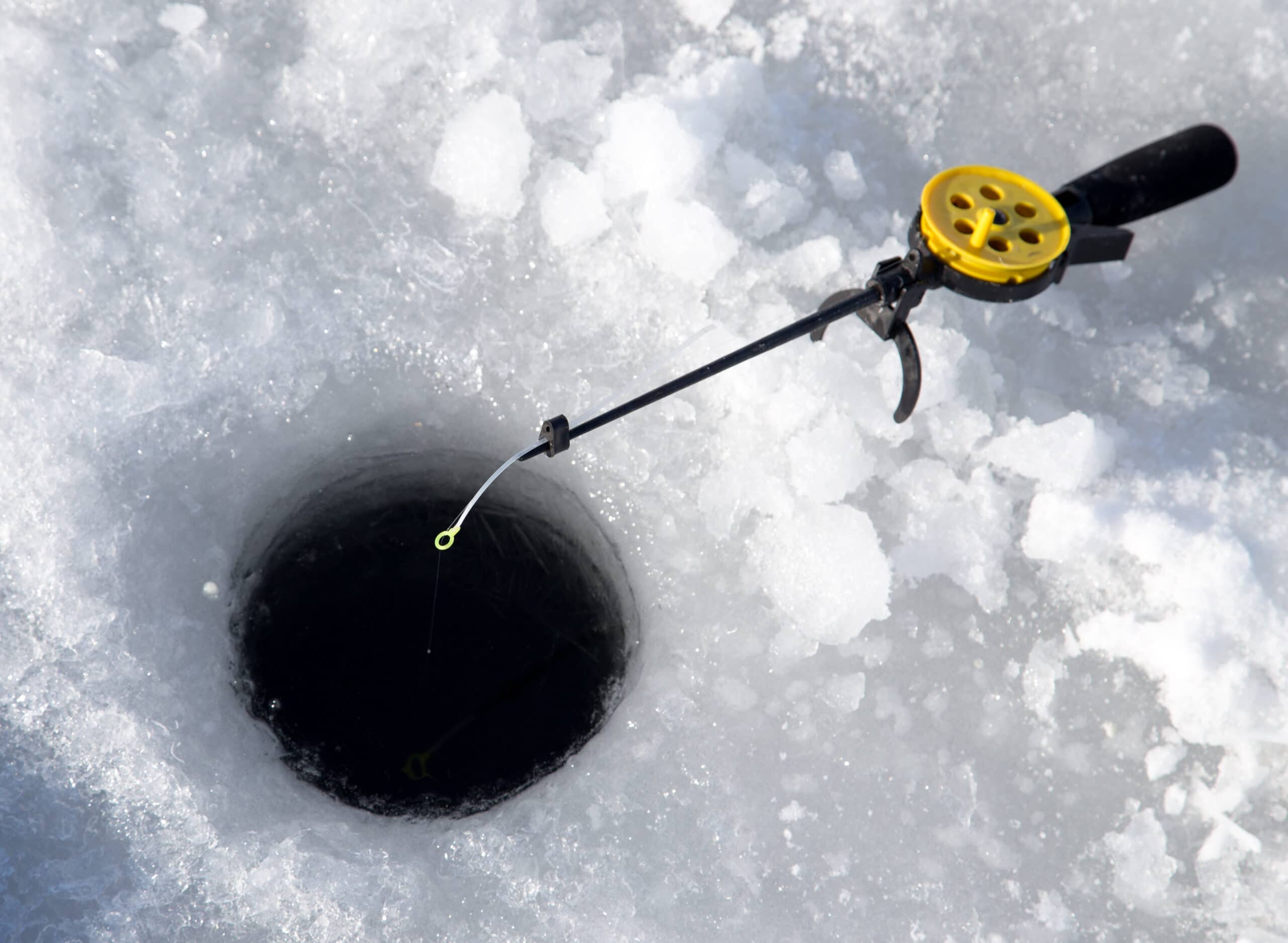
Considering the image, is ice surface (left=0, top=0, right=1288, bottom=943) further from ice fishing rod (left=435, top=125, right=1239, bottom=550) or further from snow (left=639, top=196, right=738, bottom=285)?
ice fishing rod (left=435, top=125, right=1239, bottom=550)

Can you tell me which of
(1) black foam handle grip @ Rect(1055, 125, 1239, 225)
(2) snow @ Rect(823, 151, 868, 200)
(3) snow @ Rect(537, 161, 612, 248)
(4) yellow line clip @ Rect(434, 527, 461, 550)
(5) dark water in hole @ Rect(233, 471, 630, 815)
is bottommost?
(5) dark water in hole @ Rect(233, 471, 630, 815)

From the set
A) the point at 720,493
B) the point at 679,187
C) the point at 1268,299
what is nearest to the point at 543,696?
the point at 720,493

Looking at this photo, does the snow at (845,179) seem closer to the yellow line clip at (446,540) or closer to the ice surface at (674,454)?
the ice surface at (674,454)

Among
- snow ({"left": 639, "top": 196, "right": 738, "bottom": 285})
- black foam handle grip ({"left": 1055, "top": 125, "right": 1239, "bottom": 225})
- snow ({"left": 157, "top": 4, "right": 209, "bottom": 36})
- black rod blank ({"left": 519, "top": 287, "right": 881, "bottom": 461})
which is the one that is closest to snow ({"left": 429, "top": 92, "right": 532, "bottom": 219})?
snow ({"left": 639, "top": 196, "right": 738, "bottom": 285})

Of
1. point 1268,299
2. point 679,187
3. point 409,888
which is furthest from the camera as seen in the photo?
point 1268,299

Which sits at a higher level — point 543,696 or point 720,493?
point 720,493

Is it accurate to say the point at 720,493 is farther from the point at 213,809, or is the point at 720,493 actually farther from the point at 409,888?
the point at 213,809
